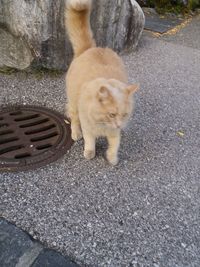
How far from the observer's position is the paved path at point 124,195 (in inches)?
76.2

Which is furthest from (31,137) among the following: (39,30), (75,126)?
(39,30)

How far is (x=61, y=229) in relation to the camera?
200cm

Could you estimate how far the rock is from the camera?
3287 mm

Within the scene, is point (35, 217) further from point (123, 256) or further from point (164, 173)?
point (164, 173)

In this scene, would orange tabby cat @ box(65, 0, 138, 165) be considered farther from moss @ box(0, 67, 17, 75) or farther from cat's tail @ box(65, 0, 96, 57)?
moss @ box(0, 67, 17, 75)

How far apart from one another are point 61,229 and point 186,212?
2.61 feet

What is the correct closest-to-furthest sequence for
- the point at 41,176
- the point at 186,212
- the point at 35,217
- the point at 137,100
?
1. the point at 35,217
2. the point at 186,212
3. the point at 41,176
4. the point at 137,100

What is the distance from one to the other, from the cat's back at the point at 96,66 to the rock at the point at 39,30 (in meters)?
0.86

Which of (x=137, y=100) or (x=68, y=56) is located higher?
(x=68, y=56)

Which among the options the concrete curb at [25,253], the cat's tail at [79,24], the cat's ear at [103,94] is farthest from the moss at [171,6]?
the concrete curb at [25,253]

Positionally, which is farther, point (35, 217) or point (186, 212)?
point (186, 212)

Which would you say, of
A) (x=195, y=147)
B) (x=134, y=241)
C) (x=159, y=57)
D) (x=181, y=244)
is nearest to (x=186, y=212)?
(x=181, y=244)

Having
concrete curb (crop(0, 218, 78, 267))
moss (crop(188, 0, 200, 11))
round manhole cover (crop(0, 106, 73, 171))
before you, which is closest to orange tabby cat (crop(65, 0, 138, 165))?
round manhole cover (crop(0, 106, 73, 171))

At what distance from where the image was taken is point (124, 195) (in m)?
2.29
